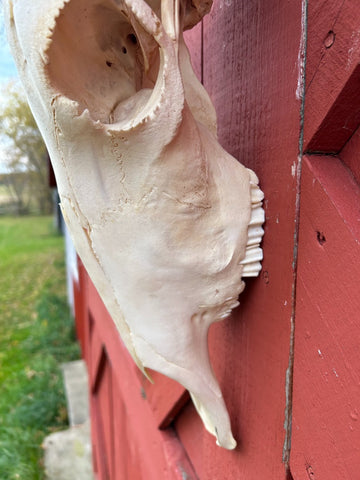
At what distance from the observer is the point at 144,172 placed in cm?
42

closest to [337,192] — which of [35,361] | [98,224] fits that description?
[98,224]

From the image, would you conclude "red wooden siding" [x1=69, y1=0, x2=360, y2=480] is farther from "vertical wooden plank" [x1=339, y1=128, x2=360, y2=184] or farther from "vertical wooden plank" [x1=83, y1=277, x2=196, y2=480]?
"vertical wooden plank" [x1=83, y1=277, x2=196, y2=480]

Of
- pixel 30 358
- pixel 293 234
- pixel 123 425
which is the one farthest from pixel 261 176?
pixel 30 358

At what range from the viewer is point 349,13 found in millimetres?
349

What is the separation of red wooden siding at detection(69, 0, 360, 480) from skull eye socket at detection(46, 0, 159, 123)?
0.48ft

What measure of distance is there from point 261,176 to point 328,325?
0.69 feet

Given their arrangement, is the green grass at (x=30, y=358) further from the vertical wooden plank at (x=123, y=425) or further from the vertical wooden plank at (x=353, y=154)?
the vertical wooden plank at (x=353, y=154)

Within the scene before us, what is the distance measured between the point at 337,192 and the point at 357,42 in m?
0.14

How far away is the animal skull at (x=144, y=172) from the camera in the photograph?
1.22 ft

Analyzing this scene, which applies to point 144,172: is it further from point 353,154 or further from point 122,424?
point 122,424

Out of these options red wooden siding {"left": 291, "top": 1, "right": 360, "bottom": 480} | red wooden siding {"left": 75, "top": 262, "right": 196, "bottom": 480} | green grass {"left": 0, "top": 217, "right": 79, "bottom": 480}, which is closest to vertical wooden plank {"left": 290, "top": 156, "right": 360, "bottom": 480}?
red wooden siding {"left": 291, "top": 1, "right": 360, "bottom": 480}

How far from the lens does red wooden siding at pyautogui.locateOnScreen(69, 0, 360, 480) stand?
381mm

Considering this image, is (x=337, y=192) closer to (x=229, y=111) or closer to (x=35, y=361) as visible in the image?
(x=229, y=111)

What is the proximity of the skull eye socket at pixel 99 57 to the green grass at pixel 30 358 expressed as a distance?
2.70m
